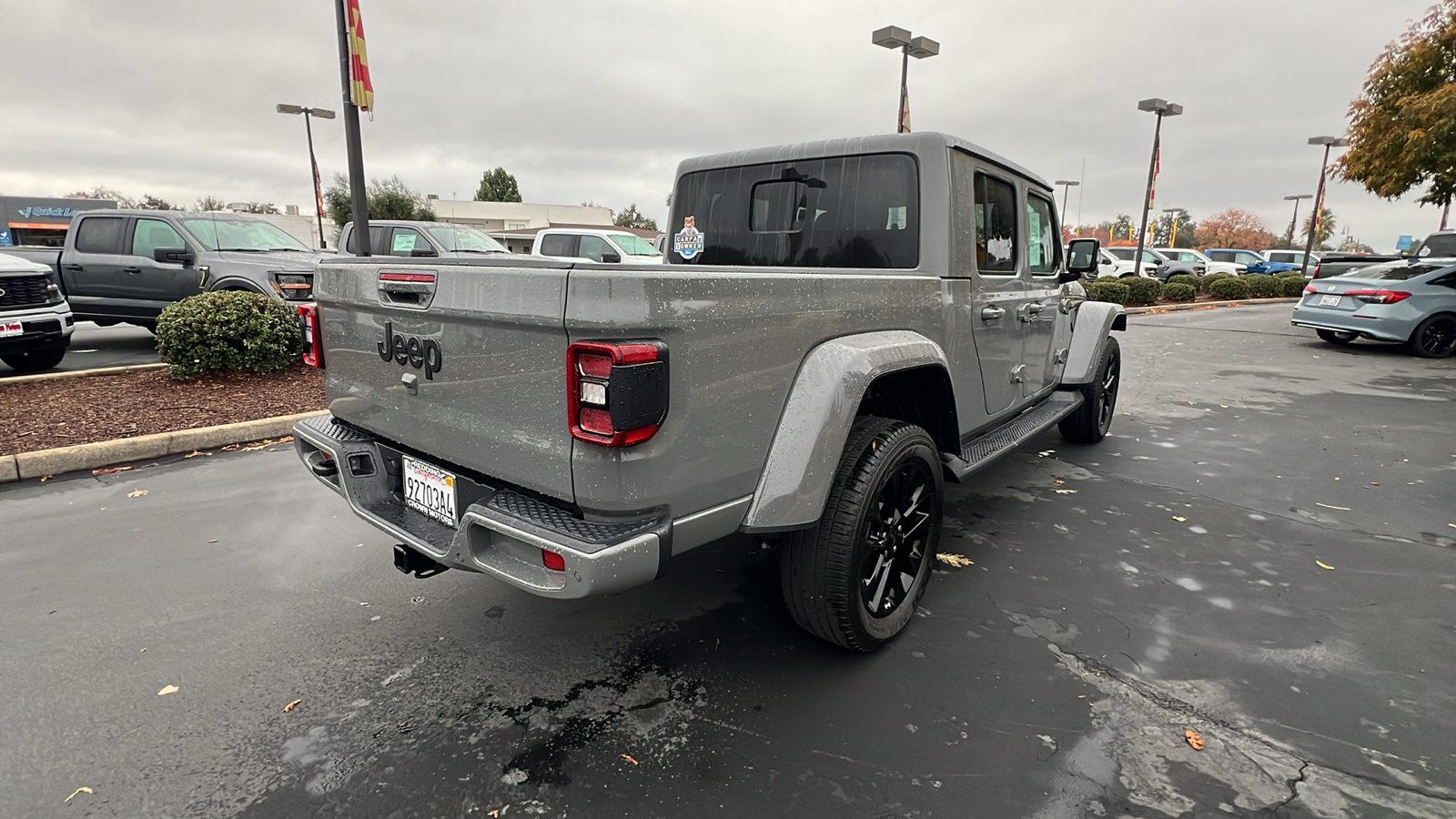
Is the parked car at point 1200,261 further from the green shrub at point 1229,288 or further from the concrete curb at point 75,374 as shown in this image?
the concrete curb at point 75,374

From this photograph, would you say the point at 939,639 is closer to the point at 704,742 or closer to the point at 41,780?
the point at 704,742

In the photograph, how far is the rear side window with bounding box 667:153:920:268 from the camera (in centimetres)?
335

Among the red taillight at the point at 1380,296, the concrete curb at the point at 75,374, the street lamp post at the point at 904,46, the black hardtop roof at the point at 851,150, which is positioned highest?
the street lamp post at the point at 904,46

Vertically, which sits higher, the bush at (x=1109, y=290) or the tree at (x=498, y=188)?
the tree at (x=498, y=188)

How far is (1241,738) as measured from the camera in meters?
2.34

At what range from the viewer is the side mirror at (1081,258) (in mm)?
4730

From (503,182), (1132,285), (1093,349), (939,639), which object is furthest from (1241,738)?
(503,182)

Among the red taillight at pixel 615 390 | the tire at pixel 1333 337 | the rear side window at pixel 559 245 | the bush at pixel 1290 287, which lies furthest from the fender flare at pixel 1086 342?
the bush at pixel 1290 287

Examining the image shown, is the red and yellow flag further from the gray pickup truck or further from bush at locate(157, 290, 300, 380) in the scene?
bush at locate(157, 290, 300, 380)

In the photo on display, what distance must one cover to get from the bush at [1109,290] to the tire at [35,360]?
18580 mm

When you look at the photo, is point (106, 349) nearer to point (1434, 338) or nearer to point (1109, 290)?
point (1434, 338)

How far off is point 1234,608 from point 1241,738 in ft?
3.33

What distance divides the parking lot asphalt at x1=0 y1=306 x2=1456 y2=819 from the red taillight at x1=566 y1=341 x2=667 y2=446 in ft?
3.38

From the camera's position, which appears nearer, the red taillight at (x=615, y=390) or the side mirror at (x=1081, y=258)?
the red taillight at (x=615, y=390)
